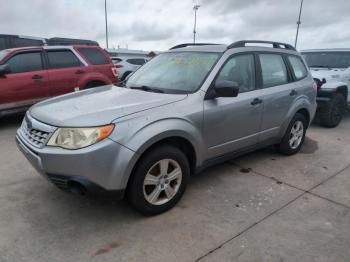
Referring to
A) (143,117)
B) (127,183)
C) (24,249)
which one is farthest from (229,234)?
(24,249)

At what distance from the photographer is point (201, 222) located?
287 centimetres

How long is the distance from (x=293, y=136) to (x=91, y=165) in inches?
135

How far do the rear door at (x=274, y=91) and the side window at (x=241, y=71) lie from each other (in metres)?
0.18

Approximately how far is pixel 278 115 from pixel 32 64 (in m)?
5.18

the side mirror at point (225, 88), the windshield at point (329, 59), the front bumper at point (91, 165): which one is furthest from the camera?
the windshield at point (329, 59)

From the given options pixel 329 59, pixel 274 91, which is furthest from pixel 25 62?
pixel 329 59

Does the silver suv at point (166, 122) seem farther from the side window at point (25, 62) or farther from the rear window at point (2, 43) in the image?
the rear window at point (2, 43)

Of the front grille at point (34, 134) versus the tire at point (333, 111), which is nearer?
the front grille at point (34, 134)

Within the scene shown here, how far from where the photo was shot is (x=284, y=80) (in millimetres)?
4316

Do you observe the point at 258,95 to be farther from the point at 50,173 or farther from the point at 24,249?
the point at 24,249

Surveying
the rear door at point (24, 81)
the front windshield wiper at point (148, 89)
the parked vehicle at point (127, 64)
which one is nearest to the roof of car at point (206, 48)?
the front windshield wiper at point (148, 89)

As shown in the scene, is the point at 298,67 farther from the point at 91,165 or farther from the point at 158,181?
the point at 91,165

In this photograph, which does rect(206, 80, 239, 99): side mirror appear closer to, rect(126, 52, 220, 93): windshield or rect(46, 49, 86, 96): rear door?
rect(126, 52, 220, 93): windshield

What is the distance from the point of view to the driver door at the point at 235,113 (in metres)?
3.28
